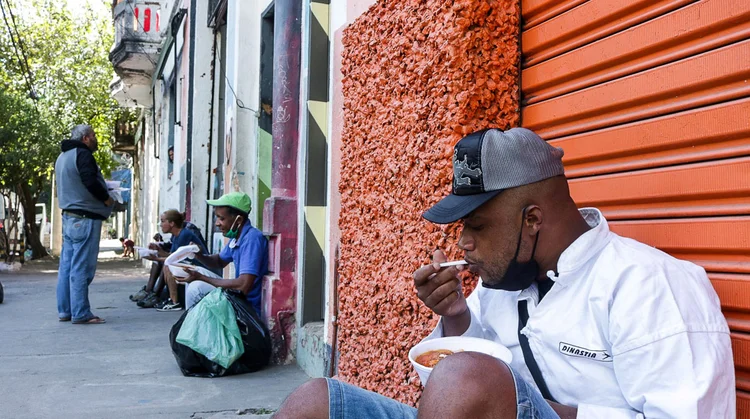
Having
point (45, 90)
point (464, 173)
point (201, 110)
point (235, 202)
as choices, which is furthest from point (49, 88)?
point (464, 173)

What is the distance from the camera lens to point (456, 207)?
1957 mm

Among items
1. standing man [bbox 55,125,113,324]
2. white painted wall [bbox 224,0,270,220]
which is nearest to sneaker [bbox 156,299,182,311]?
standing man [bbox 55,125,113,324]

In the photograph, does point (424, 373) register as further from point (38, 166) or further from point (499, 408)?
point (38, 166)

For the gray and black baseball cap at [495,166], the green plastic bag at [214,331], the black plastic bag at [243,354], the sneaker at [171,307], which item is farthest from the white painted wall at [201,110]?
the gray and black baseball cap at [495,166]

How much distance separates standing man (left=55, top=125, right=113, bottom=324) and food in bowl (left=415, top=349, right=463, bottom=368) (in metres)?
5.85

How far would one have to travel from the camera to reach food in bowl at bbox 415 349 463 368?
77.8 inches

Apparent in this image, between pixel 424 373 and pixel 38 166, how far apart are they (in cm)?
1929

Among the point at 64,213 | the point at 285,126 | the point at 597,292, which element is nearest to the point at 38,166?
the point at 64,213

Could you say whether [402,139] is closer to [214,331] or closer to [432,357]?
[432,357]

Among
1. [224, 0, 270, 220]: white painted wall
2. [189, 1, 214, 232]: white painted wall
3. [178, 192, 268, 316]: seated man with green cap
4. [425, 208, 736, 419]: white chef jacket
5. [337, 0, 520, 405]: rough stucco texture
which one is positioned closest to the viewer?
[425, 208, 736, 419]: white chef jacket

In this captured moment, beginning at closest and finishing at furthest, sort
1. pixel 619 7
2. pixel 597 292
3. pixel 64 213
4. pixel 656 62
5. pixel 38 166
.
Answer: pixel 597 292, pixel 656 62, pixel 619 7, pixel 64 213, pixel 38 166

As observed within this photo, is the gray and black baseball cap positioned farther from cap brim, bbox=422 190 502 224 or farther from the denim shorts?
the denim shorts

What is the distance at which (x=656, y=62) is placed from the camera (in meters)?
2.19

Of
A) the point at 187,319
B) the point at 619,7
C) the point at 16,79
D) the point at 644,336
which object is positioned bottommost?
the point at 187,319
